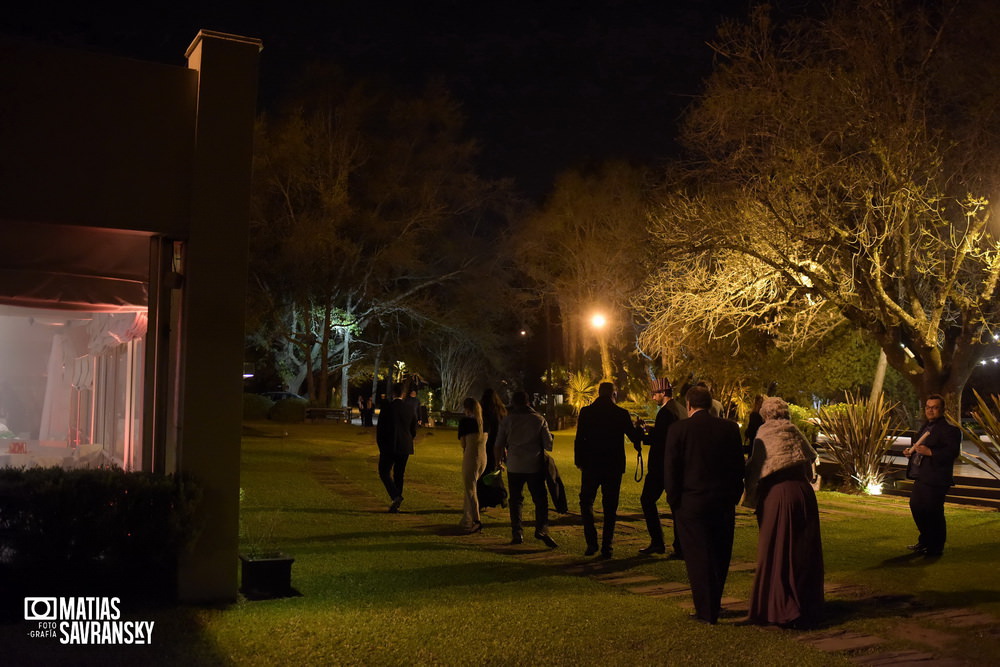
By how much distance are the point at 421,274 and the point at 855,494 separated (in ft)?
91.2

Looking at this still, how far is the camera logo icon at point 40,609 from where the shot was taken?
6434 millimetres

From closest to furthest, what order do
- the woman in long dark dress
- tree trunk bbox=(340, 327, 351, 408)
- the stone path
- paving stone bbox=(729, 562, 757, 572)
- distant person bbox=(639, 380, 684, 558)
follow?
the stone path
the woman in long dark dress
paving stone bbox=(729, 562, 757, 572)
distant person bbox=(639, 380, 684, 558)
tree trunk bbox=(340, 327, 351, 408)

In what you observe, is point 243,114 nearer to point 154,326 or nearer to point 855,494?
point 154,326

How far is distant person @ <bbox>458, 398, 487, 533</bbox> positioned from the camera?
36.9ft

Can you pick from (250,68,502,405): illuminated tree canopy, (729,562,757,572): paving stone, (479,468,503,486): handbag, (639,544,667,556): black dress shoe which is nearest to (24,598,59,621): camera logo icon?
(639,544,667,556): black dress shoe

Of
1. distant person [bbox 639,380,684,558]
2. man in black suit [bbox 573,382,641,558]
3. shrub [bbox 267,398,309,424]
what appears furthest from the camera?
shrub [bbox 267,398,309,424]

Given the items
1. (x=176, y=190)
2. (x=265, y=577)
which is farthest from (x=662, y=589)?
(x=176, y=190)

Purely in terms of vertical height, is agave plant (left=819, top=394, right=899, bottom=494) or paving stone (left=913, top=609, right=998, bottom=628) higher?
agave plant (left=819, top=394, right=899, bottom=494)

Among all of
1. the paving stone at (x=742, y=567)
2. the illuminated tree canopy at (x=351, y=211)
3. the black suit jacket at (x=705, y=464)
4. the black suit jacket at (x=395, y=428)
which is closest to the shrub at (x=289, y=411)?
the illuminated tree canopy at (x=351, y=211)

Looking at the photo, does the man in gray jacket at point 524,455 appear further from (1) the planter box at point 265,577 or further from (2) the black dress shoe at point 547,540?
(1) the planter box at point 265,577

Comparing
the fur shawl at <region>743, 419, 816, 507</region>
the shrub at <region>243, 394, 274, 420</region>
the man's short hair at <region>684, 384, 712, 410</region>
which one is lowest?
the fur shawl at <region>743, 419, 816, 507</region>

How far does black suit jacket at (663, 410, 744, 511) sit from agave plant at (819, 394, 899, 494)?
10.4 meters

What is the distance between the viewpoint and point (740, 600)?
25.5 ft

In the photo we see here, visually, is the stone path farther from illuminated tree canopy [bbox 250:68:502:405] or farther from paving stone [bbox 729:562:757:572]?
illuminated tree canopy [bbox 250:68:502:405]
